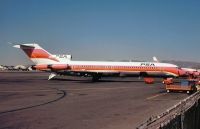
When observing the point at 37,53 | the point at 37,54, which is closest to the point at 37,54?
the point at 37,54

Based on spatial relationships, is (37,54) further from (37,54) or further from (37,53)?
(37,53)

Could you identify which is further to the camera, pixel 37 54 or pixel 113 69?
pixel 37 54

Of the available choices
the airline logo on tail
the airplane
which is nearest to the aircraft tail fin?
the airline logo on tail

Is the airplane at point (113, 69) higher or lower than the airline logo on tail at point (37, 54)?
lower

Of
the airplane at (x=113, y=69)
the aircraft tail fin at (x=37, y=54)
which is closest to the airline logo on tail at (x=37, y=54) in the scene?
the aircraft tail fin at (x=37, y=54)

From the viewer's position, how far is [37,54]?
2653 inches

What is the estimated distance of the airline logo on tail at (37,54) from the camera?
6725cm

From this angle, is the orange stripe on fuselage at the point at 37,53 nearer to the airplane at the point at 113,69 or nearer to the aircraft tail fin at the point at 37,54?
the aircraft tail fin at the point at 37,54

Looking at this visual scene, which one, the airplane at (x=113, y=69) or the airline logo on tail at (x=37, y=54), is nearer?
the airplane at (x=113, y=69)

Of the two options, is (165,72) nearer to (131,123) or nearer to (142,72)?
(142,72)

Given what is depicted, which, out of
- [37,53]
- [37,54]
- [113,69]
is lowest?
[113,69]

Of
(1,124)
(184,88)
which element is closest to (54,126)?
(1,124)

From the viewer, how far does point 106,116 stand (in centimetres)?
1917

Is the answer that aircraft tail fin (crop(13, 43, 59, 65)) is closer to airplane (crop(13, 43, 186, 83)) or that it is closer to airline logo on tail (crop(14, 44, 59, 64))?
airline logo on tail (crop(14, 44, 59, 64))
